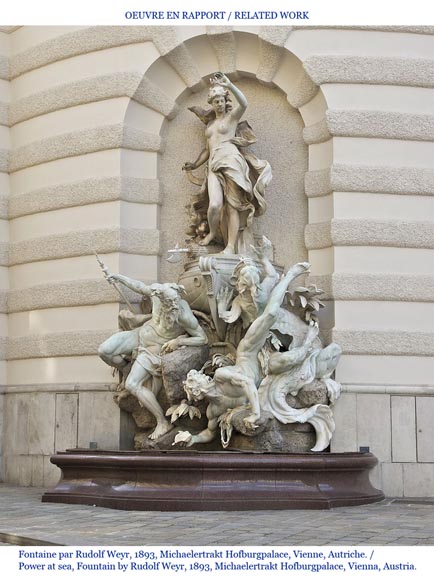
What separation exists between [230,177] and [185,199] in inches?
55.6

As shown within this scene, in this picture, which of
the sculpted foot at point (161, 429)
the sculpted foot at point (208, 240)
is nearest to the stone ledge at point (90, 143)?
the sculpted foot at point (208, 240)

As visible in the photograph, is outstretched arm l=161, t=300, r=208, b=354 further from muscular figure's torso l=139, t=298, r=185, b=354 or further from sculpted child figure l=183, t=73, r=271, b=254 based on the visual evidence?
sculpted child figure l=183, t=73, r=271, b=254

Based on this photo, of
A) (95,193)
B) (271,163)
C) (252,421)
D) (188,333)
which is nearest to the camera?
(252,421)

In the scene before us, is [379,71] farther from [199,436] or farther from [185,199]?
[199,436]

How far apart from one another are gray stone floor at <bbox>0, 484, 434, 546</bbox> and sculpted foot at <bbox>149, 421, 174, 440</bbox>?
2.01 metres

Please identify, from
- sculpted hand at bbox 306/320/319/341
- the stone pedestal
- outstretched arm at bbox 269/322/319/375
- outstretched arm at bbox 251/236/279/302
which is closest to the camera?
the stone pedestal

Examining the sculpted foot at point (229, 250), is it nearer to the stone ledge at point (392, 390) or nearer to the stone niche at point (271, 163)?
the stone niche at point (271, 163)

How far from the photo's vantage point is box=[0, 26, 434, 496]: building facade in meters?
13.8

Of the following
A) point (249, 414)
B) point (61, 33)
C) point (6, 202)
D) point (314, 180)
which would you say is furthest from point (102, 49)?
point (249, 414)

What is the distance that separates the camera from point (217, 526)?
30.3ft

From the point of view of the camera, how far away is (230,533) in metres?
8.72

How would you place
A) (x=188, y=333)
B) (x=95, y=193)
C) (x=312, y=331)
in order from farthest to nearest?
(x=95, y=193), (x=312, y=331), (x=188, y=333)

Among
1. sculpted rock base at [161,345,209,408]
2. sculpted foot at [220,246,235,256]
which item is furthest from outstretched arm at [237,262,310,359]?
sculpted foot at [220,246,235,256]

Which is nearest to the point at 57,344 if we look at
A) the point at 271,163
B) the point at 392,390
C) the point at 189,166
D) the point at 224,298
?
the point at 224,298
